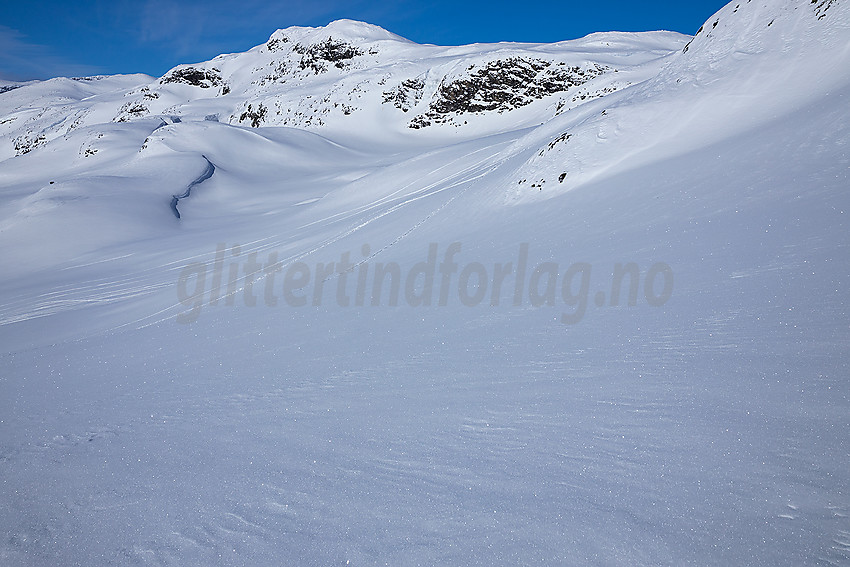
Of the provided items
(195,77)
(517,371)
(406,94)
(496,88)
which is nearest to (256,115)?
(406,94)

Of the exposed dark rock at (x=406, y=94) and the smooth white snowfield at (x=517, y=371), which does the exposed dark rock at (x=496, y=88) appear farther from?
the smooth white snowfield at (x=517, y=371)

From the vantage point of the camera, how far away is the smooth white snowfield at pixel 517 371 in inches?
53.7

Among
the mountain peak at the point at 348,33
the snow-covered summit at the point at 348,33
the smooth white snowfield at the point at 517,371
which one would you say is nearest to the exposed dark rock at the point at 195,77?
the snow-covered summit at the point at 348,33

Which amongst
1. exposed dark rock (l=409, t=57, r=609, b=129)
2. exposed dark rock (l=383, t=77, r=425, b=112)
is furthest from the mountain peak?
exposed dark rock (l=409, t=57, r=609, b=129)

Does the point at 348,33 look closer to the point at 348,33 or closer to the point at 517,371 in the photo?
the point at 348,33

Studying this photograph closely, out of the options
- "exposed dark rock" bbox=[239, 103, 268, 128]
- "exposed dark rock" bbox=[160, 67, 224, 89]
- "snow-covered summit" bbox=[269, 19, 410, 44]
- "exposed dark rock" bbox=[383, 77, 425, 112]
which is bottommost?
"exposed dark rock" bbox=[239, 103, 268, 128]

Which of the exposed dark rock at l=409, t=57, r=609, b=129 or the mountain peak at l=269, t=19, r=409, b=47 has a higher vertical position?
the mountain peak at l=269, t=19, r=409, b=47

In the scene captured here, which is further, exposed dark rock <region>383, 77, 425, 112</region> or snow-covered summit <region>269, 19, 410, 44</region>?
snow-covered summit <region>269, 19, 410, 44</region>

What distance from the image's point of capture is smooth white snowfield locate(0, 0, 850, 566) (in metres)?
1.36

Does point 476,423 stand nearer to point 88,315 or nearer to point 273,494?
point 273,494

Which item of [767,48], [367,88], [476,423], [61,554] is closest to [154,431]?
[61,554]

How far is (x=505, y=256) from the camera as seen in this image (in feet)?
14.6

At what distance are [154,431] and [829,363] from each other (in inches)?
119

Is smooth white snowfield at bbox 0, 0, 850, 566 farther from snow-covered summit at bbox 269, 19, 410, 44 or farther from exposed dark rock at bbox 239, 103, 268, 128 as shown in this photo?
snow-covered summit at bbox 269, 19, 410, 44
